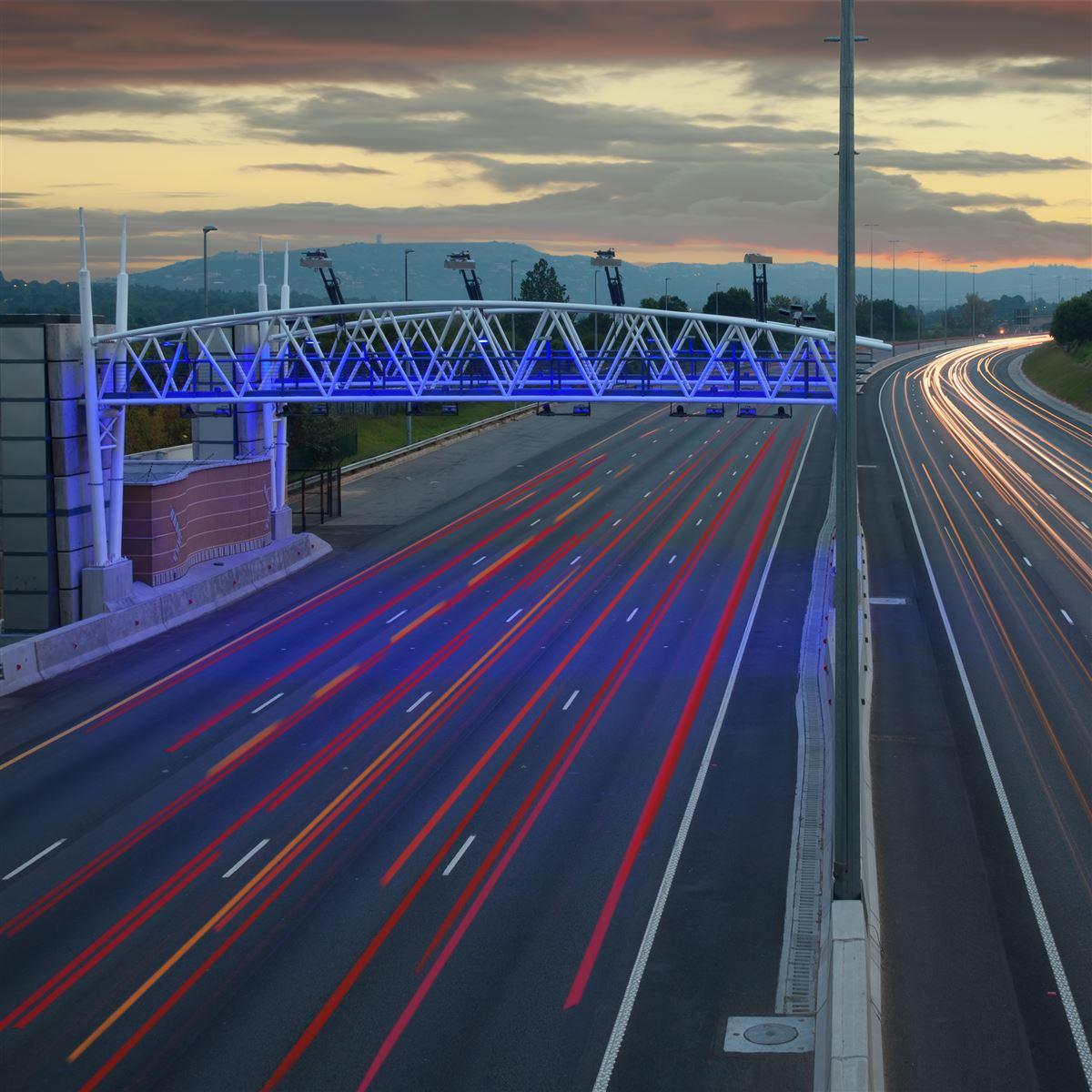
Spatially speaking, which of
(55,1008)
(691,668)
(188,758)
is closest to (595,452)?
(691,668)

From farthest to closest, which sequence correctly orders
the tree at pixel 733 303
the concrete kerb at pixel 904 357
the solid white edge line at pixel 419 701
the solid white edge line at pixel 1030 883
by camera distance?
the tree at pixel 733 303 < the concrete kerb at pixel 904 357 < the solid white edge line at pixel 419 701 < the solid white edge line at pixel 1030 883

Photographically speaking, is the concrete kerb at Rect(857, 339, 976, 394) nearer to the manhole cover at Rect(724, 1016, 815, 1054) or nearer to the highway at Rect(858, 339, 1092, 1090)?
the highway at Rect(858, 339, 1092, 1090)

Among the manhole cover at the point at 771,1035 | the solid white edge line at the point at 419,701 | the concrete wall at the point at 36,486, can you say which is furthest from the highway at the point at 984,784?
the concrete wall at the point at 36,486

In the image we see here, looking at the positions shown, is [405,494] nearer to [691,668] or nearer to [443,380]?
[443,380]

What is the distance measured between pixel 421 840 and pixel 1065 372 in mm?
110672

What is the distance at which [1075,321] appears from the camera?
130250mm

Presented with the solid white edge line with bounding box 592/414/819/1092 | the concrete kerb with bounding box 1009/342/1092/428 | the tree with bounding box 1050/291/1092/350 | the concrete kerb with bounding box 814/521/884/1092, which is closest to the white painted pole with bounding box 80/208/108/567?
the solid white edge line with bounding box 592/414/819/1092

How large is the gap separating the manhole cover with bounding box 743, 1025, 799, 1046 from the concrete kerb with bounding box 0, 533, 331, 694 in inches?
883

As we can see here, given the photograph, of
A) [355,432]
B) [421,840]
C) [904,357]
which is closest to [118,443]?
[421,840]

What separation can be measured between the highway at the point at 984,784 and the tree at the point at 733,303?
284 ft

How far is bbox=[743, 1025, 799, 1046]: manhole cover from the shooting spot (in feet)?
56.5

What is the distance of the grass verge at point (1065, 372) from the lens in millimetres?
110938

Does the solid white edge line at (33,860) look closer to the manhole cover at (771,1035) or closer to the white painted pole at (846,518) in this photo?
the manhole cover at (771,1035)

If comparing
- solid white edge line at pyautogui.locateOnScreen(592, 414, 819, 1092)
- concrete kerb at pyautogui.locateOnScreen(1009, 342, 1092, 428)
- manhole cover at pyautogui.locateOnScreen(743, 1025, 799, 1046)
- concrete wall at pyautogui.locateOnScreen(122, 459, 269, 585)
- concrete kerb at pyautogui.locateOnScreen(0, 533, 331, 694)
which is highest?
concrete kerb at pyautogui.locateOnScreen(1009, 342, 1092, 428)
